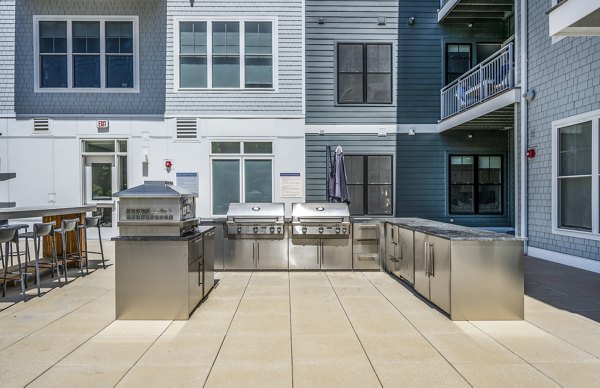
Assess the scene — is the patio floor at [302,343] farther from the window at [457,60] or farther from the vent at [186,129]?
the window at [457,60]

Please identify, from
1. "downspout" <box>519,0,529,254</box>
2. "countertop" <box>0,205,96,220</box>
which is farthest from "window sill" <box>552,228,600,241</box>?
"countertop" <box>0,205,96,220</box>

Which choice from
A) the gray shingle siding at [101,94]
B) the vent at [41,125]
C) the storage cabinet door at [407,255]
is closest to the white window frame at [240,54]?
the gray shingle siding at [101,94]

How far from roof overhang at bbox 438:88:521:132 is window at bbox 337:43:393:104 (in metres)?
2.03

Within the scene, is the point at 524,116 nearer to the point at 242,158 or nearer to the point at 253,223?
the point at 253,223

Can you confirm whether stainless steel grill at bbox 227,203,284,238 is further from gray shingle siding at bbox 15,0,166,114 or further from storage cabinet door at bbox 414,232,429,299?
gray shingle siding at bbox 15,0,166,114

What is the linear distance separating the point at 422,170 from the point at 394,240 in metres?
5.41

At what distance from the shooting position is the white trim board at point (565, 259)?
7.54 metres

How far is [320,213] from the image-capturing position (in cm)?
814

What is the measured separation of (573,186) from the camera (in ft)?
26.6

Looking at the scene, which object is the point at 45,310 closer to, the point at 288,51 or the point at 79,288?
the point at 79,288

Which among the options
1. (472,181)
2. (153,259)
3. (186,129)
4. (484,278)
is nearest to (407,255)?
(484,278)

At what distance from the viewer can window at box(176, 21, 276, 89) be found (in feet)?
38.5

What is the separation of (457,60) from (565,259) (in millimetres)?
6831

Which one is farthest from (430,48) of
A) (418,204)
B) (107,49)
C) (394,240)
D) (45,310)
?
(45,310)
